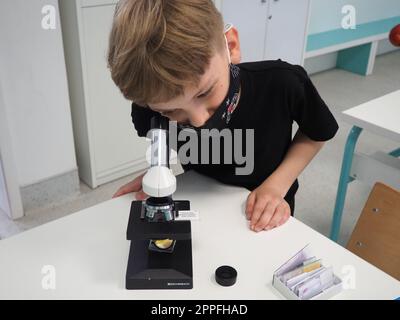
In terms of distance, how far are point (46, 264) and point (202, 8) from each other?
52cm

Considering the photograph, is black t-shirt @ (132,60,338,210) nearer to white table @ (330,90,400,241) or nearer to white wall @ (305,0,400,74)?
white table @ (330,90,400,241)

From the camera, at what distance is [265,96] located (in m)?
1.03

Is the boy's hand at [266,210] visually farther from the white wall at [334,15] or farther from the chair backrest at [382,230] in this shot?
the white wall at [334,15]

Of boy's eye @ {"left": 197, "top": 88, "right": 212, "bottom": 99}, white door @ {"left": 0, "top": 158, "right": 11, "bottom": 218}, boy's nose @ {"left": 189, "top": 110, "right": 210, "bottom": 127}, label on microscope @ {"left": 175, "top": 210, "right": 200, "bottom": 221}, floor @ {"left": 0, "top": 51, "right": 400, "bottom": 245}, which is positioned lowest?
floor @ {"left": 0, "top": 51, "right": 400, "bottom": 245}

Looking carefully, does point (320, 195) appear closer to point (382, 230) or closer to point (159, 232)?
point (382, 230)

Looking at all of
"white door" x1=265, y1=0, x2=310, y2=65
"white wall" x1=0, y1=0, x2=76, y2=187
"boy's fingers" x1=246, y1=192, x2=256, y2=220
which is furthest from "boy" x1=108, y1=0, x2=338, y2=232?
"white door" x1=265, y1=0, x2=310, y2=65

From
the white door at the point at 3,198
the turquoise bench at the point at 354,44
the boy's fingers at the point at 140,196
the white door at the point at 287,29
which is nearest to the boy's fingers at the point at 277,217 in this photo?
the boy's fingers at the point at 140,196

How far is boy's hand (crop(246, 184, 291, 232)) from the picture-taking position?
0.89 metres

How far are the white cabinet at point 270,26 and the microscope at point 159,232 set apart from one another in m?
1.90

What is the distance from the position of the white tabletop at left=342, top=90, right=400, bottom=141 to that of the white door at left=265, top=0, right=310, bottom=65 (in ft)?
4.59

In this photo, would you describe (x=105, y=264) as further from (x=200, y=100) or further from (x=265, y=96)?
(x=265, y=96)

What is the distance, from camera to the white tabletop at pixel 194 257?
74 cm

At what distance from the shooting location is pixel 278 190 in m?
0.98

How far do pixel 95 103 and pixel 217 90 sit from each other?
1330 millimetres
